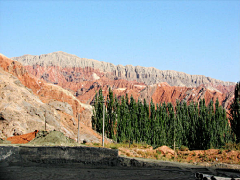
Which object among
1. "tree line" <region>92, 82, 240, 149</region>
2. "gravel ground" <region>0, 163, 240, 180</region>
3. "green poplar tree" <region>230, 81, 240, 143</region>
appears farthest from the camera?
"tree line" <region>92, 82, 240, 149</region>

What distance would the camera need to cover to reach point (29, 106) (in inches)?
2040

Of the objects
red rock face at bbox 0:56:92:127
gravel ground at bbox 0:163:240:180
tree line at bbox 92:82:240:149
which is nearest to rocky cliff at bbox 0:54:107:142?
tree line at bbox 92:82:240:149

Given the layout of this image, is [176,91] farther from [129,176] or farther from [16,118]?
[129,176]

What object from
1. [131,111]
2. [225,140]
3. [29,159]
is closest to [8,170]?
[29,159]

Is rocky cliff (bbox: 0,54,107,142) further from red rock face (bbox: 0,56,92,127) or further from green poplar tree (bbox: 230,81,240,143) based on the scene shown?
green poplar tree (bbox: 230,81,240,143)

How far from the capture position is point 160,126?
58906 millimetres

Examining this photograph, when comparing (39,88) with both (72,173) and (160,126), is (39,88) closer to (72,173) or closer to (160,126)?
(160,126)

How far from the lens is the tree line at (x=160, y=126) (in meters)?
55.2

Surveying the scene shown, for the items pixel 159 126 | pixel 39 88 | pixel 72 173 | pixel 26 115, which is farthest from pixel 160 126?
pixel 39 88

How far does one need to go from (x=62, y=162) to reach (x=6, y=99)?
39.0 m

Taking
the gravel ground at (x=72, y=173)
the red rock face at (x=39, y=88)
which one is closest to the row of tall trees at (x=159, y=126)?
the red rock face at (x=39, y=88)

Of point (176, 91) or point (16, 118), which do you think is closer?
point (16, 118)

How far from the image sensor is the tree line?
2172 inches

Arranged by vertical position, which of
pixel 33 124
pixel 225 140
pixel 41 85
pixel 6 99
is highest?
pixel 41 85
